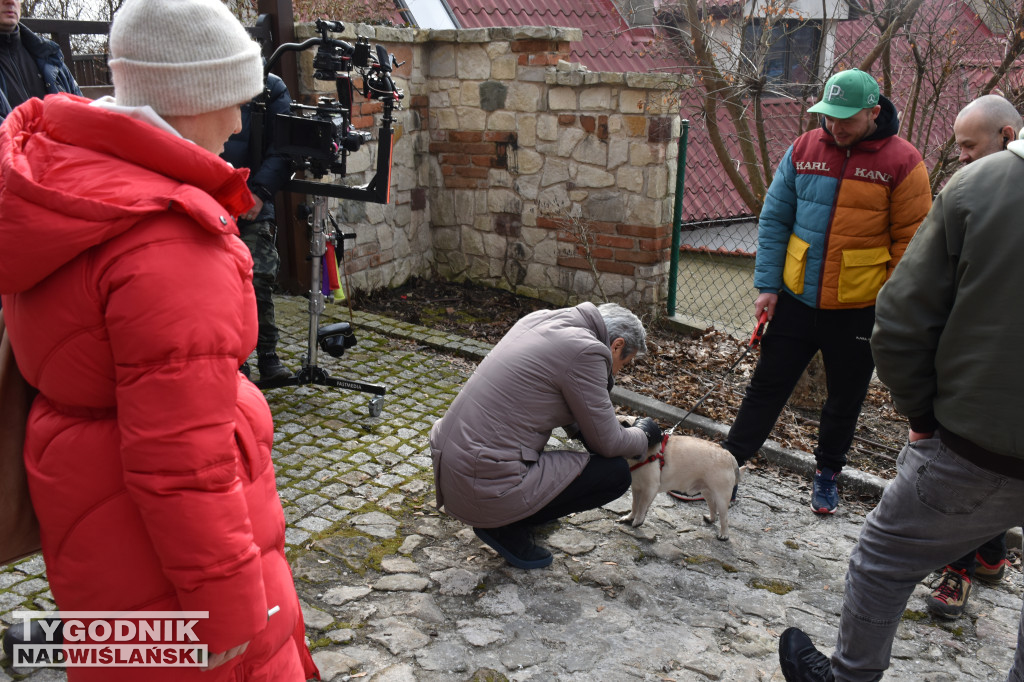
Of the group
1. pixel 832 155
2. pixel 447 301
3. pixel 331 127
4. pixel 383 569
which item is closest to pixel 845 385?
pixel 832 155

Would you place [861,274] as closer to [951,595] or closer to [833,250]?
[833,250]

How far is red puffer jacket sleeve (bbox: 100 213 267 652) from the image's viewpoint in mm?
1452

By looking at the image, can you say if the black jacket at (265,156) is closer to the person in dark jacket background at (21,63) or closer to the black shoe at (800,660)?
the person in dark jacket background at (21,63)

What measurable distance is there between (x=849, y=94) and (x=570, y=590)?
2391 millimetres

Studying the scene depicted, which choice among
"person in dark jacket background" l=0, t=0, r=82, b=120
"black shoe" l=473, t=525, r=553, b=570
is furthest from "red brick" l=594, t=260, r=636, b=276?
"person in dark jacket background" l=0, t=0, r=82, b=120

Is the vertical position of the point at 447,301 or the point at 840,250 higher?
the point at 840,250

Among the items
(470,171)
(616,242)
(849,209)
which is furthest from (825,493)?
(470,171)

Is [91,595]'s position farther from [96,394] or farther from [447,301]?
[447,301]

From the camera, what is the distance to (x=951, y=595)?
3432 mm

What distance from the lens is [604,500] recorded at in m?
3.65

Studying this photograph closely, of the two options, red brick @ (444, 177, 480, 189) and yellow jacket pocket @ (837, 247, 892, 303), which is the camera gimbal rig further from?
red brick @ (444, 177, 480, 189)

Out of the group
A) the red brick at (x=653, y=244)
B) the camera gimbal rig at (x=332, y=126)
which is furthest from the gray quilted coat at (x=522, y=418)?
the red brick at (x=653, y=244)

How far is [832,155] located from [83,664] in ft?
11.4

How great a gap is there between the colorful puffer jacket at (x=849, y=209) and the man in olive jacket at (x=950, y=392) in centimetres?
148
